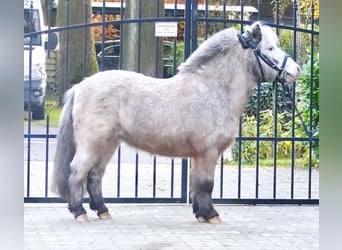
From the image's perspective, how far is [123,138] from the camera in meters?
7.59

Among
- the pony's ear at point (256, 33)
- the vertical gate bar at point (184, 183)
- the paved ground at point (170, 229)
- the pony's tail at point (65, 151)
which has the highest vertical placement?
the pony's ear at point (256, 33)

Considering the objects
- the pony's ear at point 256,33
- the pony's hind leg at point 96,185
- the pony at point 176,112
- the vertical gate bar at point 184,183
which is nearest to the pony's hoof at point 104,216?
the pony's hind leg at point 96,185

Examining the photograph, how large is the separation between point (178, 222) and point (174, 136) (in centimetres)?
91

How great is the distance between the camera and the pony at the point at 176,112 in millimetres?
7438

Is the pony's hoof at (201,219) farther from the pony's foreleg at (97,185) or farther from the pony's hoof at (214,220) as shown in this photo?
the pony's foreleg at (97,185)

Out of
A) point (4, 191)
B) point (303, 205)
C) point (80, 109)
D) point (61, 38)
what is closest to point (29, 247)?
point (80, 109)

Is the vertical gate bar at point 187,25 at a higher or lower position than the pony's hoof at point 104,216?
higher

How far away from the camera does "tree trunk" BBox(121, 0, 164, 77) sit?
11540 millimetres

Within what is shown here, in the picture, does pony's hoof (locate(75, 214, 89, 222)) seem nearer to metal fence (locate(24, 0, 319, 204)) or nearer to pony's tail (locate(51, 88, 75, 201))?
pony's tail (locate(51, 88, 75, 201))

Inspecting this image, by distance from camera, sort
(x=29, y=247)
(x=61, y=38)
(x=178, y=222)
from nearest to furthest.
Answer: (x=29, y=247), (x=178, y=222), (x=61, y=38)

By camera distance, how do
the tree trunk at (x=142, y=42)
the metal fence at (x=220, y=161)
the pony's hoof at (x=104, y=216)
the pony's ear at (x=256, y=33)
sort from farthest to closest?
the tree trunk at (x=142, y=42) → the metal fence at (x=220, y=161) → the pony's hoof at (x=104, y=216) → the pony's ear at (x=256, y=33)

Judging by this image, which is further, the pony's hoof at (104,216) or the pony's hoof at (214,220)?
the pony's hoof at (104,216)

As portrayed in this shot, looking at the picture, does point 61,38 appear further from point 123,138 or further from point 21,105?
point 21,105

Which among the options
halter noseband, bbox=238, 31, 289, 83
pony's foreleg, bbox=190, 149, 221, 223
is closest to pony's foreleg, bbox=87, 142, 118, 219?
pony's foreleg, bbox=190, 149, 221, 223
